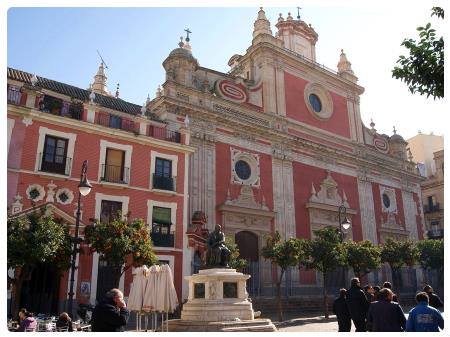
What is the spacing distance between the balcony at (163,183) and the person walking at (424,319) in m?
12.9

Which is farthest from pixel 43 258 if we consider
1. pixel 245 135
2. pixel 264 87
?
pixel 264 87

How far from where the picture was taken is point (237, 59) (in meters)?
29.8

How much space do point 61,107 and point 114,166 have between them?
3.02 m

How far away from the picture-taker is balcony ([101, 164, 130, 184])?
16422 millimetres

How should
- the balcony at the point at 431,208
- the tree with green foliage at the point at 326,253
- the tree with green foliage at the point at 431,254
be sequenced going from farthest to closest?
the balcony at the point at 431,208
the tree with green foliage at the point at 431,254
the tree with green foliage at the point at 326,253

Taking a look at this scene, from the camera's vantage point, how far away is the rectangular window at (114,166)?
16531 millimetres

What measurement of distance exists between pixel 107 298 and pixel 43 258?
774 centimetres

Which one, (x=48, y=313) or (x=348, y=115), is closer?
(x=48, y=313)

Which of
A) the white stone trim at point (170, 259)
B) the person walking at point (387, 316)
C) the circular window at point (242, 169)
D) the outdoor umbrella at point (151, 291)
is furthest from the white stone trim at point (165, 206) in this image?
the person walking at point (387, 316)

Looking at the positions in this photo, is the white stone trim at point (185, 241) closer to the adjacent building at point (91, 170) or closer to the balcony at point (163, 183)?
the adjacent building at point (91, 170)

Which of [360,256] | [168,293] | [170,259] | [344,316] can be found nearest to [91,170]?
[170,259]

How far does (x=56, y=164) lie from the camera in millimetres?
15461

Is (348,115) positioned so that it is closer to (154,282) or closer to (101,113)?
(101,113)

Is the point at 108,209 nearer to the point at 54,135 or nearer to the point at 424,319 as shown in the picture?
the point at 54,135
